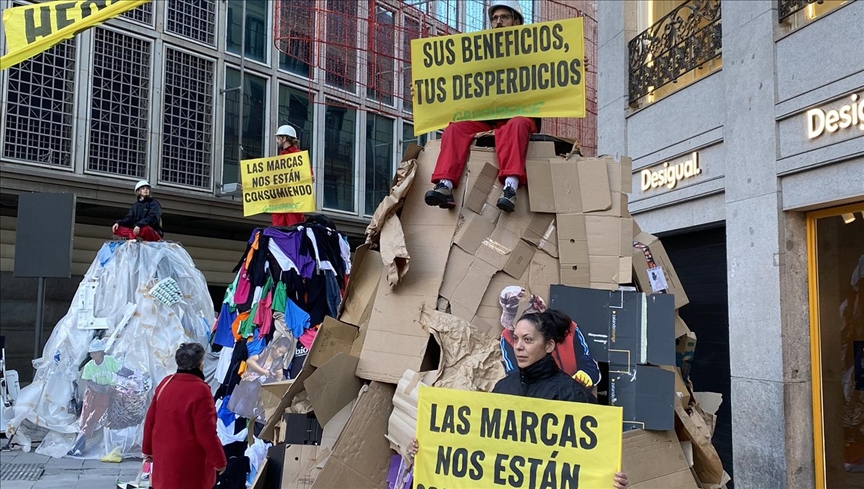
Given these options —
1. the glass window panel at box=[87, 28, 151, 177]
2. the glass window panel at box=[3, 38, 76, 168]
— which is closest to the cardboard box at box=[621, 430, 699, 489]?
the glass window panel at box=[3, 38, 76, 168]

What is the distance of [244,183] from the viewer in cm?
814

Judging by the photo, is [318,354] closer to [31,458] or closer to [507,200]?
[507,200]

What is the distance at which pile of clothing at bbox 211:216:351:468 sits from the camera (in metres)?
6.84

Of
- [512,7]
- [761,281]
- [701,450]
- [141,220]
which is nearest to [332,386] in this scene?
[701,450]

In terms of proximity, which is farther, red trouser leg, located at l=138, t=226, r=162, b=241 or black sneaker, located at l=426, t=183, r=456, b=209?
red trouser leg, located at l=138, t=226, r=162, b=241

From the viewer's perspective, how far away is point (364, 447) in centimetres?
437

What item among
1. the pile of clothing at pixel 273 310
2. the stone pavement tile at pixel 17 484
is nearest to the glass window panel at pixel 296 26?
the pile of clothing at pixel 273 310

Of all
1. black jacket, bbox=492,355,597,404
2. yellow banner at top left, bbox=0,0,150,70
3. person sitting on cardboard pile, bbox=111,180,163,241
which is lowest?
black jacket, bbox=492,355,597,404

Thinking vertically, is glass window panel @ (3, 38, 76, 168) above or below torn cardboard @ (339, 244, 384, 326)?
above

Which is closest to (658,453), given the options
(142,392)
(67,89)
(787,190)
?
(787,190)

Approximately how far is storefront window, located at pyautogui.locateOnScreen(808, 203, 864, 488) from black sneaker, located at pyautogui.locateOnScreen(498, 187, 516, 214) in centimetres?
370

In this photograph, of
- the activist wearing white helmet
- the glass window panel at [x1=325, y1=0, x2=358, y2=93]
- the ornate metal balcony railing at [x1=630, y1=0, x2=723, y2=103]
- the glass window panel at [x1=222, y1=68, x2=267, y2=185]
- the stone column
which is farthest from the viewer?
the glass window panel at [x1=222, y1=68, x2=267, y2=185]

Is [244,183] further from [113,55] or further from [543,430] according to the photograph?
[113,55]

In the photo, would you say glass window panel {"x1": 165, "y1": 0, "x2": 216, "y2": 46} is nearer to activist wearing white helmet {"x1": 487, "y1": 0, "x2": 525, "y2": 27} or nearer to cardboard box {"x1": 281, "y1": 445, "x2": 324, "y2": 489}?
activist wearing white helmet {"x1": 487, "y1": 0, "x2": 525, "y2": 27}
